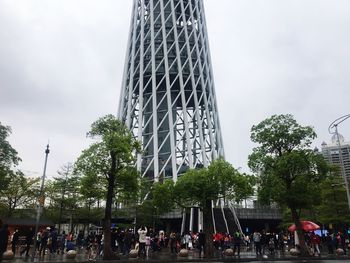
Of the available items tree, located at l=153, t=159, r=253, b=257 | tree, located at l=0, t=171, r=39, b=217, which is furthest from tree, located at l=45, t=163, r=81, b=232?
tree, located at l=153, t=159, r=253, b=257

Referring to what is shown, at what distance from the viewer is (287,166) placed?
24938 mm

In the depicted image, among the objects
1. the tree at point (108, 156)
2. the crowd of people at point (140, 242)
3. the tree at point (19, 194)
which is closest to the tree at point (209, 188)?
the crowd of people at point (140, 242)

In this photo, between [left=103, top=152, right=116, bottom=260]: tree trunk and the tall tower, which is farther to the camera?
the tall tower

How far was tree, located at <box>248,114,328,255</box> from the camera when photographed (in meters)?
25.1

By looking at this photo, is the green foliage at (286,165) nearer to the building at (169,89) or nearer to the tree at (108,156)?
the tree at (108,156)

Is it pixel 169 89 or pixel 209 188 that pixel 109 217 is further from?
pixel 169 89

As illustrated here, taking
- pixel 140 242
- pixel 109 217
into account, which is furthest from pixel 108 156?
pixel 140 242

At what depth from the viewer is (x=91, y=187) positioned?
920 inches

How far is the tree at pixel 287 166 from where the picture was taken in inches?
990

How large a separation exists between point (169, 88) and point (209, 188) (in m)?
33.3

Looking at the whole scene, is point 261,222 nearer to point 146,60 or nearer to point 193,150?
point 193,150

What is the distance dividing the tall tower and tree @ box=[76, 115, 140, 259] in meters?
27.7


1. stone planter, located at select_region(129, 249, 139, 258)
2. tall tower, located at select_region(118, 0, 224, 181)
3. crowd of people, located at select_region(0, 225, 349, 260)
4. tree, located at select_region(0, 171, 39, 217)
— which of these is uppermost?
tall tower, located at select_region(118, 0, 224, 181)

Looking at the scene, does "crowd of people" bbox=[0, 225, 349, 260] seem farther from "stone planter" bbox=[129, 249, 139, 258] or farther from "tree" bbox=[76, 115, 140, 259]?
"tree" bbox=[76, 115, 140, 259]
